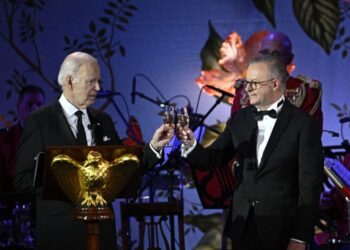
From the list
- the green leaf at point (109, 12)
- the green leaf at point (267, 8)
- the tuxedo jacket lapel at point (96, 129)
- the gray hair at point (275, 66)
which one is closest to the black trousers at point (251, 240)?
the gray hair at point (275, 66)

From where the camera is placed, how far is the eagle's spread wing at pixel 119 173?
9.68 ft

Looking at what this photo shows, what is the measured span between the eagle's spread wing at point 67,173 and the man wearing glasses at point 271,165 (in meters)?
0.72

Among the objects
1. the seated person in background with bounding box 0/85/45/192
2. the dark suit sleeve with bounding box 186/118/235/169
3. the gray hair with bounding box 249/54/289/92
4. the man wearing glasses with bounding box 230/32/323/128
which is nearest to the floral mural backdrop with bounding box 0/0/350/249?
the seated person in background with bounding box 0/85/45/192

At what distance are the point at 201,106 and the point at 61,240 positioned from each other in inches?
126

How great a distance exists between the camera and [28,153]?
332cm

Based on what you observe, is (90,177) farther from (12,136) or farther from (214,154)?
(12,136)

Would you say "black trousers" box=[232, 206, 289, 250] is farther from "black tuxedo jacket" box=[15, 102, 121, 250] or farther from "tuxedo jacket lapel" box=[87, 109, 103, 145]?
"tuxedo jacket lapel" box=[87, 109, 103, 145]

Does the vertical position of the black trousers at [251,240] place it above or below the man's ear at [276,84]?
below

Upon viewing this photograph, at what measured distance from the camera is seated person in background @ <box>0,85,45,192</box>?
5.56 m

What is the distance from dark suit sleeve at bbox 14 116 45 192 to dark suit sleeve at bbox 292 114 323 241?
3.76 feet

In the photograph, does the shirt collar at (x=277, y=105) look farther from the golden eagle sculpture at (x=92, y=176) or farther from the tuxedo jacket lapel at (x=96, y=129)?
the golden eagle sculpture at (x=92, y=176)

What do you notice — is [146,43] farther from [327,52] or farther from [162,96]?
[327,52]

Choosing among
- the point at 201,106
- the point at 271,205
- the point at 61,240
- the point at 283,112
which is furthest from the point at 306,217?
the point at 201,106

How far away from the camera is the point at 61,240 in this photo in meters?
3.31
